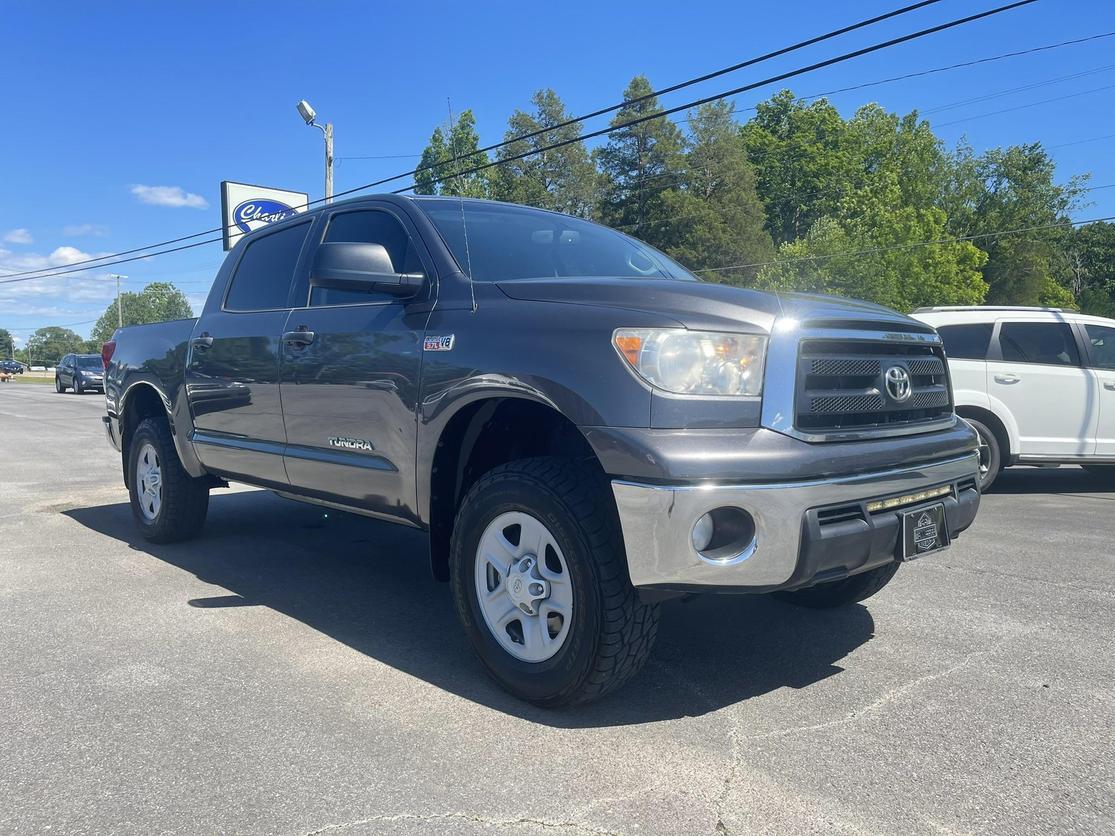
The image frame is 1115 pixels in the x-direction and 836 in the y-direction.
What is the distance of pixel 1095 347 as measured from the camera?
8.23 metres

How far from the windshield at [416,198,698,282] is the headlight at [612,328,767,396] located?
102 centimetres

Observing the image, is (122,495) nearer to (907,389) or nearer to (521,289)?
(521,289)

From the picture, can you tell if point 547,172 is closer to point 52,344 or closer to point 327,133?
point 327,133

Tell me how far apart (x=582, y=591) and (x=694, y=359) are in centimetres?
83

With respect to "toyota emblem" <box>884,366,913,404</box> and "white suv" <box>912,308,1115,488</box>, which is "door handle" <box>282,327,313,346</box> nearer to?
"toyota emblem" <box>884,366,913,404</box>

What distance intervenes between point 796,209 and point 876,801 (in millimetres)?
64870

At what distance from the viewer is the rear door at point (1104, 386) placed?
26.7 feet

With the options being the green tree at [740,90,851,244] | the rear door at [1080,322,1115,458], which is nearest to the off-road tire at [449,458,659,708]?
the rear door at [1080,322,1115,458]

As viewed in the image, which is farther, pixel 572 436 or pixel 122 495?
pixel 122 495

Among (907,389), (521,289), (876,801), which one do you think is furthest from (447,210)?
(876,801)

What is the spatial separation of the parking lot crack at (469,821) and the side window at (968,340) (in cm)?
727

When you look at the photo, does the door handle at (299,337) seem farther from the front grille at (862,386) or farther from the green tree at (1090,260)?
the green tree at (1090,260)

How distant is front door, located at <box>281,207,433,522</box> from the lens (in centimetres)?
359

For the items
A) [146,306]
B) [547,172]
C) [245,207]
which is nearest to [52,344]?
[146,306]
